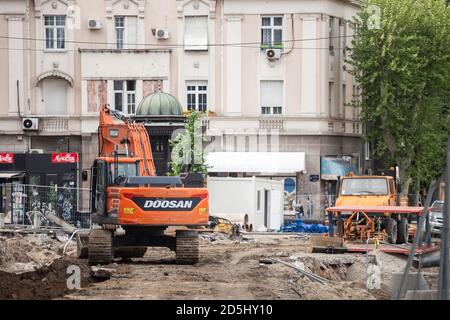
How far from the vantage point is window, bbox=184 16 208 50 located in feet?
203

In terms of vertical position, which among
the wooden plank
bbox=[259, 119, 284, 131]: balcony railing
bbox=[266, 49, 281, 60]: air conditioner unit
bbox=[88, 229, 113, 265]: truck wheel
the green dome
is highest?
bbox=[266, 49, 281, 60]: air conditioner unit

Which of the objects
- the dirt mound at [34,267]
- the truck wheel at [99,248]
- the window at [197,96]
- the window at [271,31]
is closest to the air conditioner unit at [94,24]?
the window at [197,96]

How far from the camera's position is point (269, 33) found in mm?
61656

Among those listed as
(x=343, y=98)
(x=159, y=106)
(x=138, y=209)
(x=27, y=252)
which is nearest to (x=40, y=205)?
(x=27, y=252)

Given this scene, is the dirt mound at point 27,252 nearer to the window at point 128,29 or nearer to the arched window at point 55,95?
the arched window at point 55,95

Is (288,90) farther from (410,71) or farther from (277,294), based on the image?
(277,294)

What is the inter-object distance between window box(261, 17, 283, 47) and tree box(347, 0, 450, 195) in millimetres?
3542

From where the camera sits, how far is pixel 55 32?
6203 cm

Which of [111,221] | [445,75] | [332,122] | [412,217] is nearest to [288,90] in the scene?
[332,122]

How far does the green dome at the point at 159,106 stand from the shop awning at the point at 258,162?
3034 millimetres

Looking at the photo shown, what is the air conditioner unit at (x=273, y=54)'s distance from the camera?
6103cm

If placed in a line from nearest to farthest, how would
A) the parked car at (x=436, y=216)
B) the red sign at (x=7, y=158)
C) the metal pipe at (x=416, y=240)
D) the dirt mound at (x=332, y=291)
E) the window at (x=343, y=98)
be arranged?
the metal pipe at (x=416, y=240)
the dirt mound at (x=332, y=291)
the parked car at (x=436, y=216)
the red sign at (x=7, y=158)
the window at (x=343, y=98)

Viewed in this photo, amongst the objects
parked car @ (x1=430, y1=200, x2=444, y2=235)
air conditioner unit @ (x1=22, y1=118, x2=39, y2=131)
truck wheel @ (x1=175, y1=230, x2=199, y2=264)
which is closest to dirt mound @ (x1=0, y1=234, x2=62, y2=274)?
truck wheel @ (x1=175, y1=230, x2=199, y2=264)

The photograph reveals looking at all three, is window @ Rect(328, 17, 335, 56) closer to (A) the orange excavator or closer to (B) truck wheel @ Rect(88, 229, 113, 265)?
(A) the orange excavator
